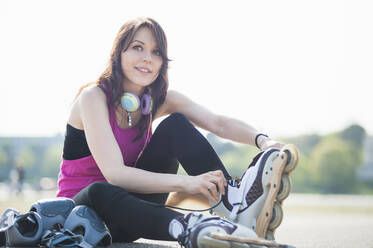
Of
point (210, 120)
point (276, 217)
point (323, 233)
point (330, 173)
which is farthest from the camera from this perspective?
point (330, 173)

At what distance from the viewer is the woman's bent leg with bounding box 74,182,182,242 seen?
2.61m

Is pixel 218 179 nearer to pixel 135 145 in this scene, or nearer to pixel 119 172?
pixel 119 172

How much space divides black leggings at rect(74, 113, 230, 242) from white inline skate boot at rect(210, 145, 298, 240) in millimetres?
233

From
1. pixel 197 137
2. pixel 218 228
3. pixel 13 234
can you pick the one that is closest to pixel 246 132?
pixel 197 137

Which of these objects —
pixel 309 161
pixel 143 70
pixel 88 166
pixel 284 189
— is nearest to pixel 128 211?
pixel 88 166

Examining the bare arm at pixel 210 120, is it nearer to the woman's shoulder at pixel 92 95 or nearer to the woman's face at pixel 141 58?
the woman's face at pixel 141 58

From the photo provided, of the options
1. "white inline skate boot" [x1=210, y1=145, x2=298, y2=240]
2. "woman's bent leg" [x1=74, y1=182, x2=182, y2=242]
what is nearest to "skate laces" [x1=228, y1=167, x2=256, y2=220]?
"white inline skate boot" [x1=210, y1=145, x2=298, y2=240]

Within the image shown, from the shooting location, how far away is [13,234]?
8.62 feet

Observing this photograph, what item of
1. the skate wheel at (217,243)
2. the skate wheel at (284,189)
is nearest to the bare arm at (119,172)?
the skate wheel at (284,189)

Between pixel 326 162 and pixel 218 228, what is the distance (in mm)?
68616

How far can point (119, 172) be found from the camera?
2744 millimetres

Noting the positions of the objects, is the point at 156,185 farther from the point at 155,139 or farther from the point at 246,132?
the point at 246,132

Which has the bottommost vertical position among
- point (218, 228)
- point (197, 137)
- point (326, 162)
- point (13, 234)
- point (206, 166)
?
point (326, 162)

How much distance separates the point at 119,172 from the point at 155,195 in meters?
0.45
